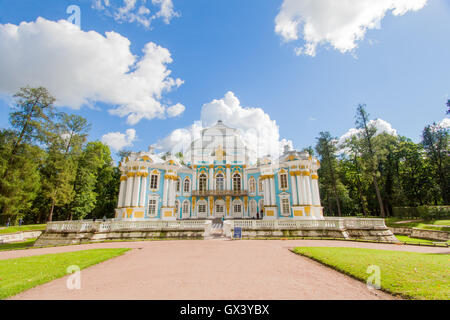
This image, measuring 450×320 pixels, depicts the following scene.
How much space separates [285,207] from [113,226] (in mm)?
16221

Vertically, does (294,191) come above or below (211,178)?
below

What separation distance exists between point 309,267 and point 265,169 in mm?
17241

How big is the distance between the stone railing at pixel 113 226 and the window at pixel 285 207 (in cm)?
1012

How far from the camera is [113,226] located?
15.8 m

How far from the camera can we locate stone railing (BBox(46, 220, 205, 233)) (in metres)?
15.3

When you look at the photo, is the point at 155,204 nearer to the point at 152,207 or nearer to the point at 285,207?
the point at 152,207

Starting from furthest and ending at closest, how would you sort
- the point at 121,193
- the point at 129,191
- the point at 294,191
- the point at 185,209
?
the point at 185,209 < the point at 121,193 < the point at 129,191 < the point at 294,191

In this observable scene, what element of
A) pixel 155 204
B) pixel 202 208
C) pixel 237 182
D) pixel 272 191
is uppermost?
pixel 237 182

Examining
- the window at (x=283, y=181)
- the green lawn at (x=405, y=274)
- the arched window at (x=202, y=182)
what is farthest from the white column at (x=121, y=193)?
the green lawn at (x=405, y=274)

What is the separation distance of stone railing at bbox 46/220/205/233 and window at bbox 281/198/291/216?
10124 mm

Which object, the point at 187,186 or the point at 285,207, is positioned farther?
the point at 187,186

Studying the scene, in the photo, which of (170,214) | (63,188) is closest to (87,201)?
(63,188)

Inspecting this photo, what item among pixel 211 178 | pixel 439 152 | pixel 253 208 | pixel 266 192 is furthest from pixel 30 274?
pixel 439 152
